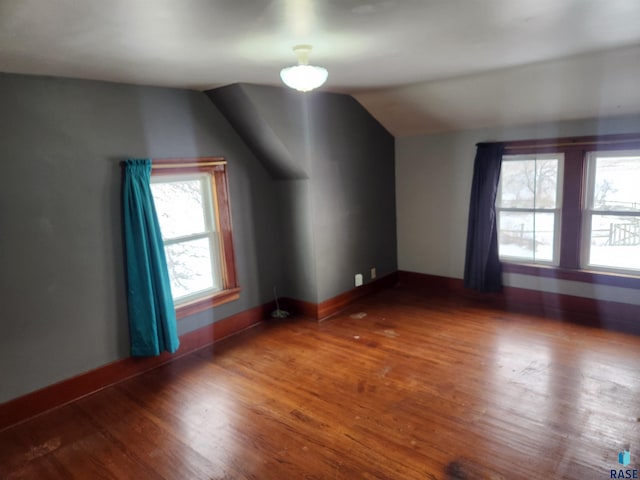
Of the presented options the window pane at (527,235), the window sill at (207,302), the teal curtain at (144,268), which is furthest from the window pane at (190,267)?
the window pane at (527,235)

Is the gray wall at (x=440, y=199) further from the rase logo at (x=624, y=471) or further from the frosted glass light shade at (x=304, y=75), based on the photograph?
the frosted glass light shade at (x=304, y=75)

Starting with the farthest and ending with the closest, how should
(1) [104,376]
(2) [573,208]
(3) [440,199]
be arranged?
(3) [440,199] < (2) [573,208] < (1) [104,376]

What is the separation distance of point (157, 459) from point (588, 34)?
354 centimetres

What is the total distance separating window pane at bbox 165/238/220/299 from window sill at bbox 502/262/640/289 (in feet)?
10.4

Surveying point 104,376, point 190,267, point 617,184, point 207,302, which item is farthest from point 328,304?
point 617,184

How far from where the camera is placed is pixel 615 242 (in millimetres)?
4047

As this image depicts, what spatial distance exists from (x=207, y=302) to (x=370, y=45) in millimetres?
2609

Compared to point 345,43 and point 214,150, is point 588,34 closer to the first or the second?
point 345,43

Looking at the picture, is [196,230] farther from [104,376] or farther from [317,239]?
[104,376]

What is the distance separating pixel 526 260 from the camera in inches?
179

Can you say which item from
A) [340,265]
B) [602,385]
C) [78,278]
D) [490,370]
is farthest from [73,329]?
[602,385]

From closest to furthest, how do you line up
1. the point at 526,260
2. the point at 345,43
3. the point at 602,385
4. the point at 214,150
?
the point at 345,43 < the point at 602,385 < the point at 214,150 < the point at 526,260

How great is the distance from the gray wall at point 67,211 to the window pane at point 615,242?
156 inches

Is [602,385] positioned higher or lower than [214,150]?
lower
